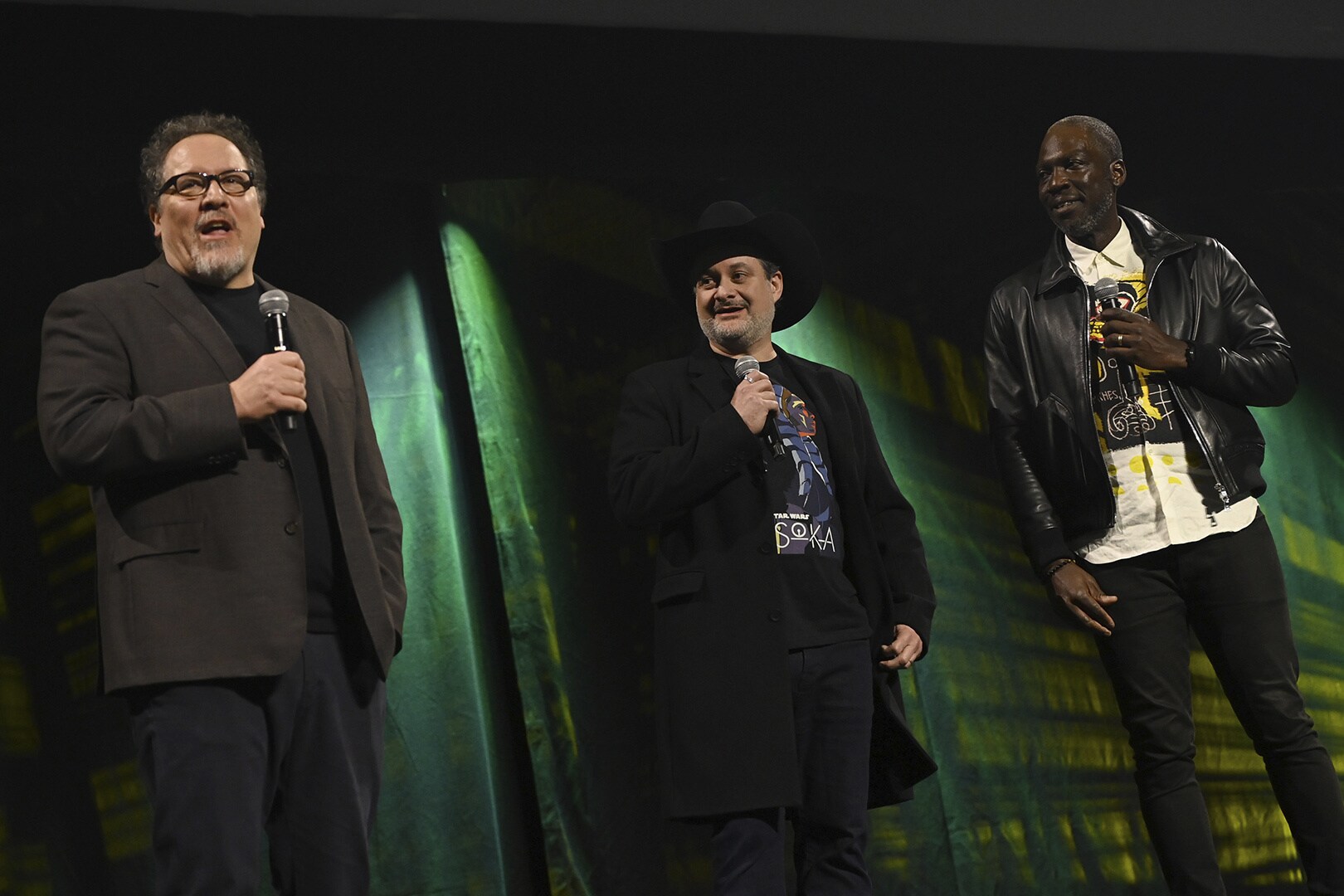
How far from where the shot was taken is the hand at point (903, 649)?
2398 millimetres

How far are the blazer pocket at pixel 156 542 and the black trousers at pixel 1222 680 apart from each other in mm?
1664

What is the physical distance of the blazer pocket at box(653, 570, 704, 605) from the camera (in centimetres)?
231

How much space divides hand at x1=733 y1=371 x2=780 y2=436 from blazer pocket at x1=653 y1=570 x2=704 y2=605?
27 cm

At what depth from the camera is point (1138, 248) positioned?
282 centimetres

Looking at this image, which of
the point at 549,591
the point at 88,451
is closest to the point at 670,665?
the point at 549,591

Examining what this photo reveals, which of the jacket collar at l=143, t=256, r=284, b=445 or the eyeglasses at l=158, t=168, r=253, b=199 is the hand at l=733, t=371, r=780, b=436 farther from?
the eyeglasses at l=158, t=168, r=253, b=199

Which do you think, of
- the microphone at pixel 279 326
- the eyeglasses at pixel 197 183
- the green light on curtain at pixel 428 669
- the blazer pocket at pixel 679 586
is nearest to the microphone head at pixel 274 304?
the microphone at pixel 279 326

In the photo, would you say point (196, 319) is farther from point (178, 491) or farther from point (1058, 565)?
point (1058, 565)

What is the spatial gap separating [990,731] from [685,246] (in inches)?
56.6

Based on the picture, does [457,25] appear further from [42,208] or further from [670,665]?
[670,665]

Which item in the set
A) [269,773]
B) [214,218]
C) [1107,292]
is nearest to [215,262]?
[214,218]

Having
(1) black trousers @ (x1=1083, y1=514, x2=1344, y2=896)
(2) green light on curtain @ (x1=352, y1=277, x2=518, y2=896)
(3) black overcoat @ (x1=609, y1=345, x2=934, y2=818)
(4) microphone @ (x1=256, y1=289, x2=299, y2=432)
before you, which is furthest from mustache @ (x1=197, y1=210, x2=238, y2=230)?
(1) black trousers @ (x1=1083, y1=514, x2=1344, y2=896)

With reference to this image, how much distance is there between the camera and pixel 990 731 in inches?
130

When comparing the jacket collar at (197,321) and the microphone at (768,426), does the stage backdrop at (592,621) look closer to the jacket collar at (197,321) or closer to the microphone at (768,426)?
the microphone at (768,426)
